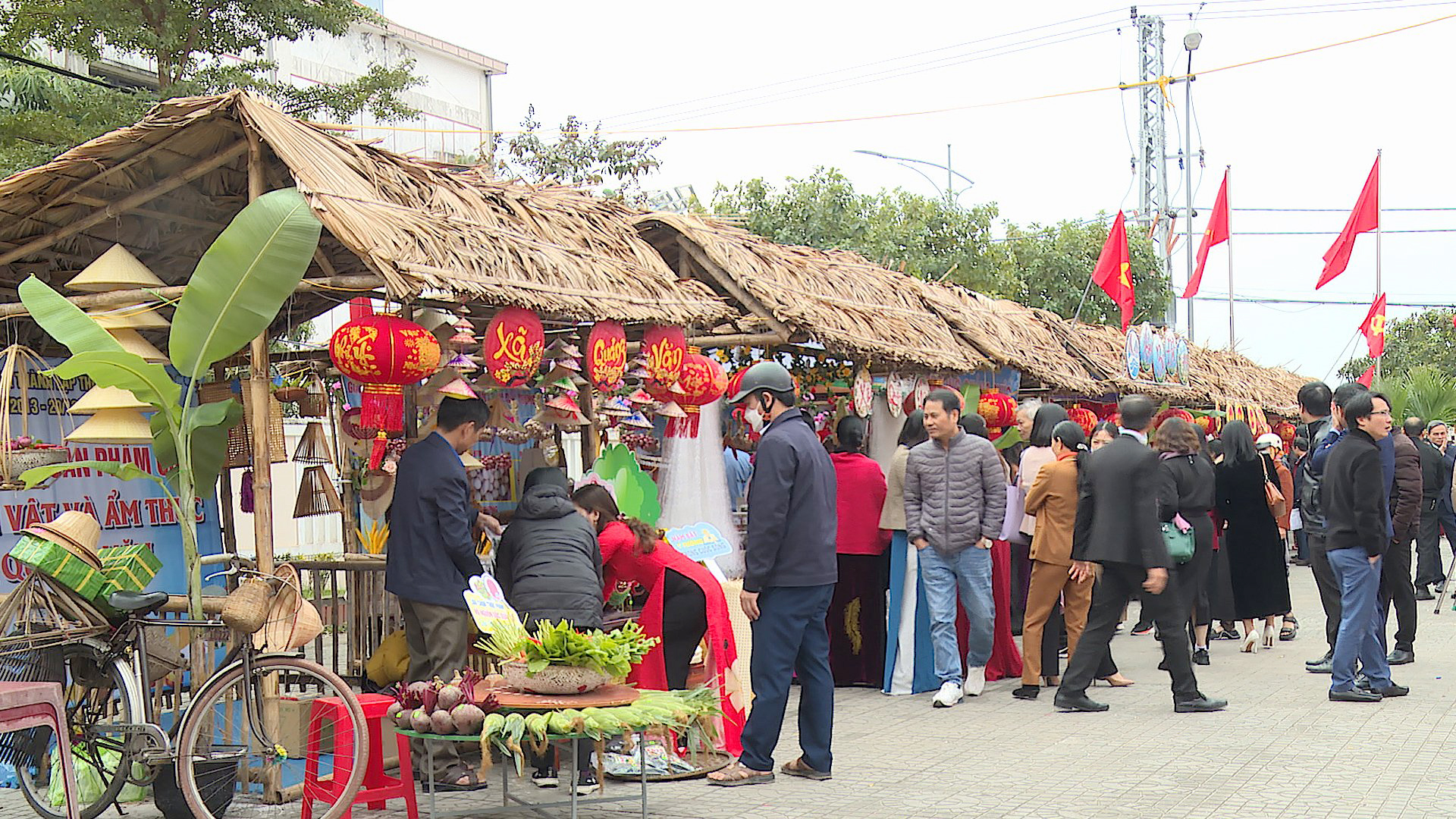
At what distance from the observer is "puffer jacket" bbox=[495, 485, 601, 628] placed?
6371mm

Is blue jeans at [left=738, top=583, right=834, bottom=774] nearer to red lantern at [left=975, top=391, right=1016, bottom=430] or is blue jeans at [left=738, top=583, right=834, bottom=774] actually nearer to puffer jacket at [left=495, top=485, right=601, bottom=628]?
puffer jacket at [left=495, top=485, right=601, bottom=628]

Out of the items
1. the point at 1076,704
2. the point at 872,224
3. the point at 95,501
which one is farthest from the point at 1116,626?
the point at 872,224

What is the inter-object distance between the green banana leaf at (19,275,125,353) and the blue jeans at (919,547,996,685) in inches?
Answer: 213

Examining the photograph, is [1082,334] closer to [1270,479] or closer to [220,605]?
[1270,479]

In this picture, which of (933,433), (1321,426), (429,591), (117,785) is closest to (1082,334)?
(1321,426)

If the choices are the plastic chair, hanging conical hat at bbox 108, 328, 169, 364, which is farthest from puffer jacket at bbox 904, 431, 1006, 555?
the plastic chair

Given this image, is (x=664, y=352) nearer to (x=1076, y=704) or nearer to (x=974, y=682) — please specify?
(x=974, y=682)

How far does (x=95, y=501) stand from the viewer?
23.6ft

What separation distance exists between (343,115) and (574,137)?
651 centimetres

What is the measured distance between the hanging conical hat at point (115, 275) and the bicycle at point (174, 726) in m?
1.70

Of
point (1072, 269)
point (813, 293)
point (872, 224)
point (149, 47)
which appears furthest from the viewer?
point (1072, 269)

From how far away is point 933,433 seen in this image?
9.04 m

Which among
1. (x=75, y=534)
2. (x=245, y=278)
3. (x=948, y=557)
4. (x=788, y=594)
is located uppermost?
(x=245, y=278)

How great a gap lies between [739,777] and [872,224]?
18215mm
